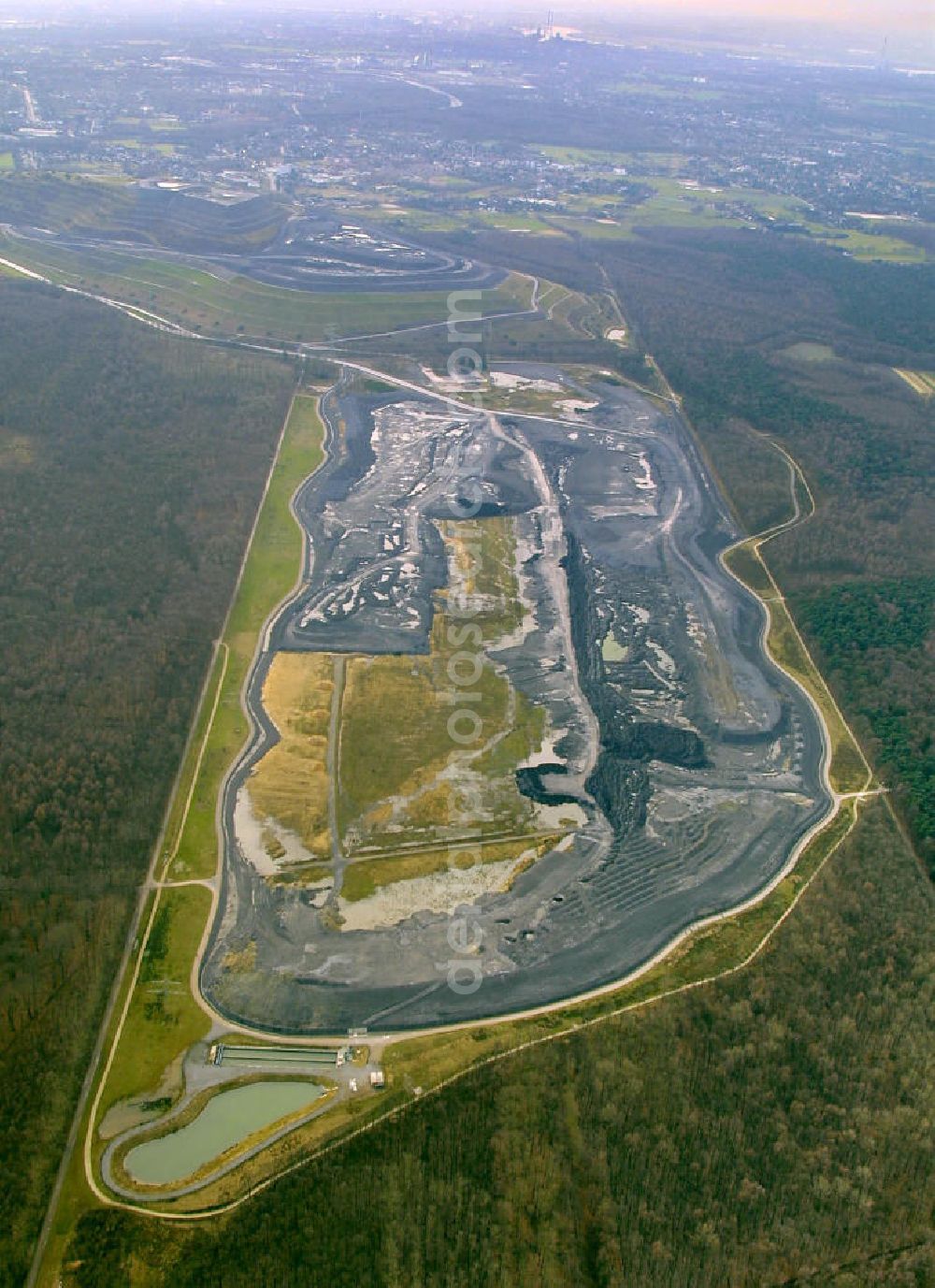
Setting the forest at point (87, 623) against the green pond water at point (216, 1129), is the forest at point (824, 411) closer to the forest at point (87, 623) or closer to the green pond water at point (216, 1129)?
the green pond water at point (216, 1129)

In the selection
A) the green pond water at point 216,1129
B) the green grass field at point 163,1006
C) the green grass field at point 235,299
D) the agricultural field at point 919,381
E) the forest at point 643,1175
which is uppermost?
the agricultural field at point 919,381

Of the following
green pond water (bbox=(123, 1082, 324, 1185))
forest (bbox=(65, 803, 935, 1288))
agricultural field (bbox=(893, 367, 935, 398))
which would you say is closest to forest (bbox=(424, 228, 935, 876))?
agricultural field (bbox=(893, 367, 935, 398))

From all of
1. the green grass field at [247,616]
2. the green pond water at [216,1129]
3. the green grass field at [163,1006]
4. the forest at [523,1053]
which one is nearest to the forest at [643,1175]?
the forest at [523,1053]

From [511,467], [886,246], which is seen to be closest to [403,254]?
[511,467]

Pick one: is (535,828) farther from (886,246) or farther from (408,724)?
(886,246)

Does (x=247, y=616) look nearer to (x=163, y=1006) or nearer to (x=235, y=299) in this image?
(x=163, y=1006)

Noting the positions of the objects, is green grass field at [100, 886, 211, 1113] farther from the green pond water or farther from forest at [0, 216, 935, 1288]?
the green pond water

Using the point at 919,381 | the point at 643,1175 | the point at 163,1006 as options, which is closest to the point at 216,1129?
the point at 163,1006
